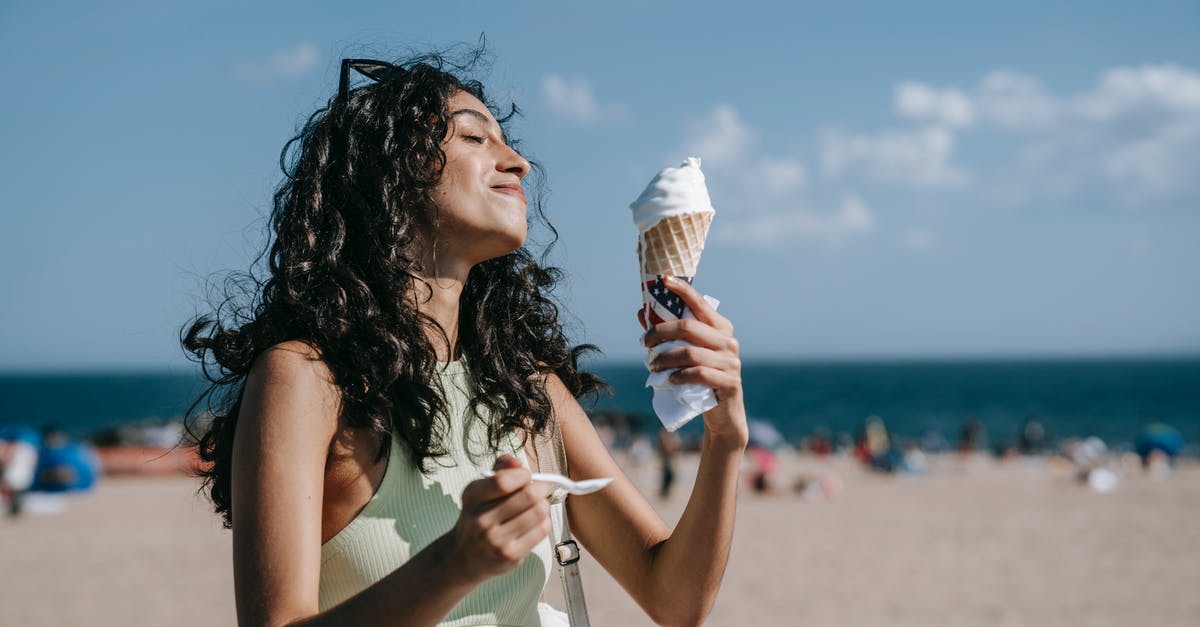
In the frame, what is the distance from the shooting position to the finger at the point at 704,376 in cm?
181

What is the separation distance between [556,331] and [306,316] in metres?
0.83

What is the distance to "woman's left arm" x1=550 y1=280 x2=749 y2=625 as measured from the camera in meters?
Result: 1.84

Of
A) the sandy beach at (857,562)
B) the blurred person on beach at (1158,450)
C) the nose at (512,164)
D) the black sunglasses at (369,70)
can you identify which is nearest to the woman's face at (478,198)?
the nose at (512,164)

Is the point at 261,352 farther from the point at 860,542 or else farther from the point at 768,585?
the point at 860,542

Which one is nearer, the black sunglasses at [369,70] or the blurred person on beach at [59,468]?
the black sunglasses at [369,70]

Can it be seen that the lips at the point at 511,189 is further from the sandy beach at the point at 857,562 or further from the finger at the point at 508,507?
the sandy beach at the point at 857,562

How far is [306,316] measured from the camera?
6.55 ft

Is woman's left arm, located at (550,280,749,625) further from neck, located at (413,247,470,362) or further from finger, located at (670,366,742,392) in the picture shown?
neck, located at (413,247,470,362)

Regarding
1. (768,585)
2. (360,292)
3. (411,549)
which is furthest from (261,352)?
(768,585)

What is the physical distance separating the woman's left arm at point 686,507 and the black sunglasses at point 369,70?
2.99 ft

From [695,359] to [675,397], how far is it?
105mm

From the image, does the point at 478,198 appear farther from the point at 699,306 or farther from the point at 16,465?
the point at 16,465

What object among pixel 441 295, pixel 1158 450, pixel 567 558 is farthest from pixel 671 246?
pixel 1158 450

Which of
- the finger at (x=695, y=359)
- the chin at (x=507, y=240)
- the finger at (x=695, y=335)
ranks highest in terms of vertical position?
the chin at (x=507, y=240)
